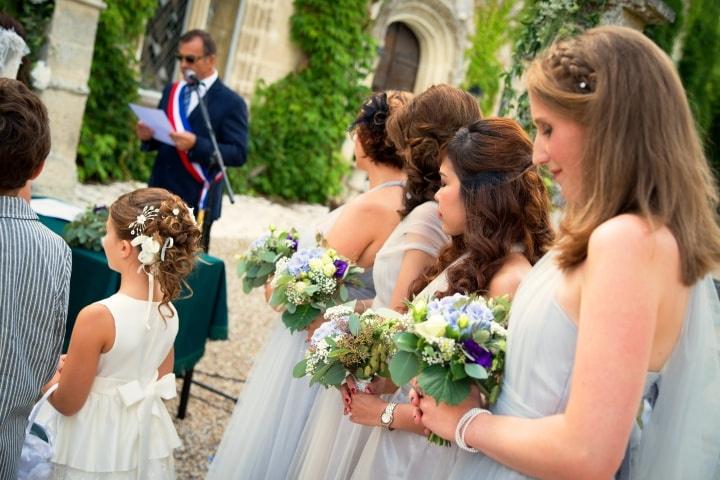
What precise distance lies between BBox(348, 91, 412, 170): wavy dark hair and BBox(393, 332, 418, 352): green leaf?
139 cm

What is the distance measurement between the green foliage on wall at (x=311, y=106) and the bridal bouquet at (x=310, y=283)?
31.1ft

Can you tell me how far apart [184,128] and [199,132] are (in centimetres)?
12

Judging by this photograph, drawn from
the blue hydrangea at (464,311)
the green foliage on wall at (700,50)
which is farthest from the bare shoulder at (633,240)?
the green foliage on wall at (700,50)

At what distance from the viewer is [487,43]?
16500mm

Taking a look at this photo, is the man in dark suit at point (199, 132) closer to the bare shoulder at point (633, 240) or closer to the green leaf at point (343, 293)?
the green leaf at point (343, 293)

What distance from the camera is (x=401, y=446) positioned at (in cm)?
237

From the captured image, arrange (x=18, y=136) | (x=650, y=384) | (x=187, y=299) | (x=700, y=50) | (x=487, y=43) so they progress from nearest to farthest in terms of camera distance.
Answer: (x=650, y=384), (x=18, y=136), (x=187, y=299), (x=700, y=50), (x=487, y=43)

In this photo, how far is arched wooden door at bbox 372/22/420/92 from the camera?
15698mm

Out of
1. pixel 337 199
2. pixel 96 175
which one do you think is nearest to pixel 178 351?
pixel 96 175

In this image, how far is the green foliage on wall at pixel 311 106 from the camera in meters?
12.8

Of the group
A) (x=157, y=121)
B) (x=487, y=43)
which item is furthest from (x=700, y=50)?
(x=157, y=121)

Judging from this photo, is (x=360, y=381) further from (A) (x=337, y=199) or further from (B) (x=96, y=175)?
(A) (x=337, y=199)

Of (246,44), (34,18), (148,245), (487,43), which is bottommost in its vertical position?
(148,245)

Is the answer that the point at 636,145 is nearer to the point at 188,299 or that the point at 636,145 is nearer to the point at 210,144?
the point at 188,299
